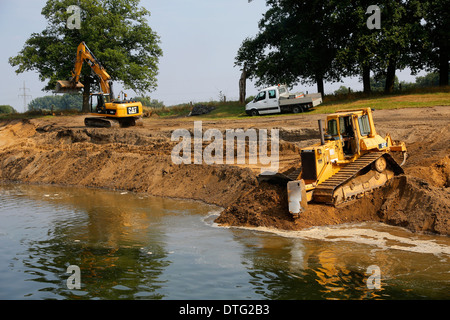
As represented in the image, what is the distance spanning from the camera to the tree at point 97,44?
41344mm

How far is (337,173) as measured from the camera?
559 inches

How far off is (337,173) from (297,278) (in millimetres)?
5077

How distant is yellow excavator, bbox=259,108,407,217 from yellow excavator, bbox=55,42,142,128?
18368mm

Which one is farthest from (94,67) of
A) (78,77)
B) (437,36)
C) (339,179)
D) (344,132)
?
(339,179)

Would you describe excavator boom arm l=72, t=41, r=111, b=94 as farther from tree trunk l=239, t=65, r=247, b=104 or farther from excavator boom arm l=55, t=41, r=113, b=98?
tree trunk l=239, t=65, r=247, b=104

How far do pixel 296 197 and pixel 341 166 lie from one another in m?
2.38

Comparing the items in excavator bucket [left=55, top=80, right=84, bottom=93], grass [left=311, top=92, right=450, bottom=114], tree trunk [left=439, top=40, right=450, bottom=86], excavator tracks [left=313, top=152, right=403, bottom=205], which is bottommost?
excavator tracks [left=313, top=152, right=403, bottom=205]

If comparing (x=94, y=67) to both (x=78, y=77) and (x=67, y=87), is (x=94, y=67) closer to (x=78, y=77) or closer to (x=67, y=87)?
(x=78, y=77)

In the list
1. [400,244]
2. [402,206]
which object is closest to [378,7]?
[402,206]

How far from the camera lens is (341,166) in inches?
574

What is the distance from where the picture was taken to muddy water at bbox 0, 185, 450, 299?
30.6 ft

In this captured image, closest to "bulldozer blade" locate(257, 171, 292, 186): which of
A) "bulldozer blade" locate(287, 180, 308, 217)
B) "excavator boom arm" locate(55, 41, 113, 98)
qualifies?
"bulldozer blade" locate(287, 180, 308, 217)
